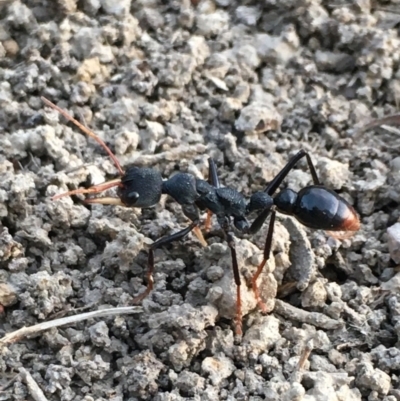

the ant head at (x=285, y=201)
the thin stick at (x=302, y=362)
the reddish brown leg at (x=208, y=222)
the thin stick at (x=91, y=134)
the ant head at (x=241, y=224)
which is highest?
the thin stick at (x=91, y=134)

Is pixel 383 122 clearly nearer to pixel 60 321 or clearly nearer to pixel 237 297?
pixel 237 297

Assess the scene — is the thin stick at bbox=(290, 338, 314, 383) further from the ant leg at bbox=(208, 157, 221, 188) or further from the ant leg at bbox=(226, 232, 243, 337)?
the ant leg at bbox=(208, 157, 221, 188)

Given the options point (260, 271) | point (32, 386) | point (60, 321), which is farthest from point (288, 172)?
point (32, 386)

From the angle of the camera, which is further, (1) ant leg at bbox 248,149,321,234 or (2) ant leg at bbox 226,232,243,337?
(1) ant leg at bbox 248,149,321,234

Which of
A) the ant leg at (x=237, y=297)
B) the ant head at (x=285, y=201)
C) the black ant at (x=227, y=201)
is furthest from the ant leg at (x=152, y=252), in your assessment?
the ant head at (x=285, y=201)

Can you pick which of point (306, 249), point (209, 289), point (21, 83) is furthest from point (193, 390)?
point (21, 83)

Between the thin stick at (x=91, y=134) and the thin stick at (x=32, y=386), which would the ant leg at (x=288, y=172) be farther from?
the thin stick at (x=32, y=386)

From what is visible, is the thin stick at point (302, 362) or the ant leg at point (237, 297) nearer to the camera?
the thin stick at point (302, 362)

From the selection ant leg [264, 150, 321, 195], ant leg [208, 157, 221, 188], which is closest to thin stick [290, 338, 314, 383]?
ant leg [264, 150, 321, 195]

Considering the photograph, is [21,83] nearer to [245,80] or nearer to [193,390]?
[245,80]
